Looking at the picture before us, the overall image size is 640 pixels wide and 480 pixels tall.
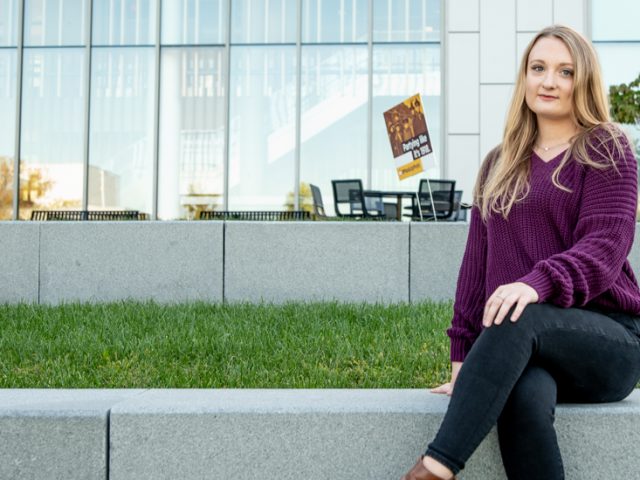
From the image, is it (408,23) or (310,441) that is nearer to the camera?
(310,441)

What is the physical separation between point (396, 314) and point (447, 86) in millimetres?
9352

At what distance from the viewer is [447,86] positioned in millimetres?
14148

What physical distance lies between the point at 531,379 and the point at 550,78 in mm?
1062

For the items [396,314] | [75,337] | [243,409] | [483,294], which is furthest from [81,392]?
[396,314]

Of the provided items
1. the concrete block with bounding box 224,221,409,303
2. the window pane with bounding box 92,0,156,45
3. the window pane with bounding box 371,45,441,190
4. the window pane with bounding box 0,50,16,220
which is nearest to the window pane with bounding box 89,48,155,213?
the window pane with bounding box 92,0,156,45

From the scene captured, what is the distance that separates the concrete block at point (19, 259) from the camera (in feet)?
22.9

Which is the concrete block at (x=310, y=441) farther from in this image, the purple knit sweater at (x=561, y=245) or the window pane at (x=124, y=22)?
the window pane at (x=124, y=22)

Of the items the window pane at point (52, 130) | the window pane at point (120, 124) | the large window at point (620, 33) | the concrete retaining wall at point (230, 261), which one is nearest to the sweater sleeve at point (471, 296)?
the concrete retaining wall at point (230, 261)

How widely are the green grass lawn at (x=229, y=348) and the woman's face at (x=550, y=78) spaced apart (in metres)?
1.58

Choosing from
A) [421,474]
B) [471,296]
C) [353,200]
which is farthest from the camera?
[353,200]

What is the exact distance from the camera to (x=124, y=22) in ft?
48.8

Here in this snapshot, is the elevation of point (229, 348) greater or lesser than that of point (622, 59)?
lesser

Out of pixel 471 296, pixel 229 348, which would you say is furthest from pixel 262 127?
pixel 471 296

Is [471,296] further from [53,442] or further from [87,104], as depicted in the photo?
[87,104]
